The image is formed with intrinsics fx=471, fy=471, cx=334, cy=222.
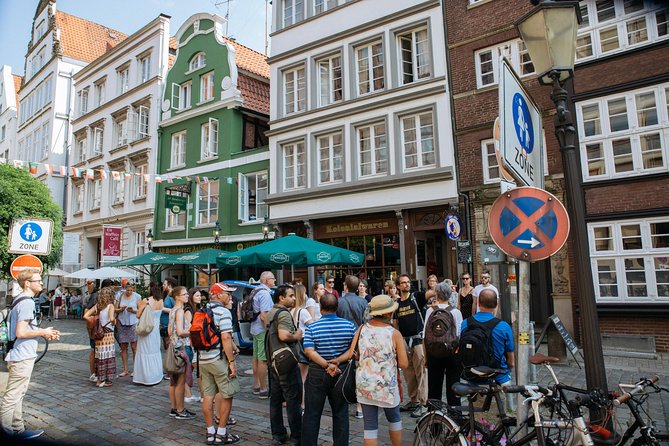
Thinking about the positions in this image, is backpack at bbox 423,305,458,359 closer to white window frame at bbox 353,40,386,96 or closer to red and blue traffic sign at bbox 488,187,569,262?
red and blue traffic sign at bbox 488,187,569,262

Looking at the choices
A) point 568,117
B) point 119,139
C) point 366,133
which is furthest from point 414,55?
point 119,139

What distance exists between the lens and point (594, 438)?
339 centimetres

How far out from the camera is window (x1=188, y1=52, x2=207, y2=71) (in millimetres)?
24719

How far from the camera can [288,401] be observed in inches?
216

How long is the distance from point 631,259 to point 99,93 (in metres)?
32.6

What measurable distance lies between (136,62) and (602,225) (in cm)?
2686

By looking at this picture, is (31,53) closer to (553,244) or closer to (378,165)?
(378,165)

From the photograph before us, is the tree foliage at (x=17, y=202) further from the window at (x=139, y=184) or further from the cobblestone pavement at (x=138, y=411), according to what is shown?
the cobblestone pavement at (x=138, y=411)

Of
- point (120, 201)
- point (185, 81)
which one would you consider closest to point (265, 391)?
point (185, 81)

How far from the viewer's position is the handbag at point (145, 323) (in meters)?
8.70

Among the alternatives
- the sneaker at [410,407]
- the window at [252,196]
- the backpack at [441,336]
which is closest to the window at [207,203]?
the window at [252,196]

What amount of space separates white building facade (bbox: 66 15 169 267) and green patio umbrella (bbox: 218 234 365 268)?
14.1m

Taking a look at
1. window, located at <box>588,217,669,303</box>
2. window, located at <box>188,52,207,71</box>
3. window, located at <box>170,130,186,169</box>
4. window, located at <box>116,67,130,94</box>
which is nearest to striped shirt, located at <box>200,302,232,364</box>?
window, located at <box>588,217,669,303</box>

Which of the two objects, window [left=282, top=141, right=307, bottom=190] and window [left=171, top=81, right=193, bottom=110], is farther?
window [left=171, top=81, right=193, bottom=110]
